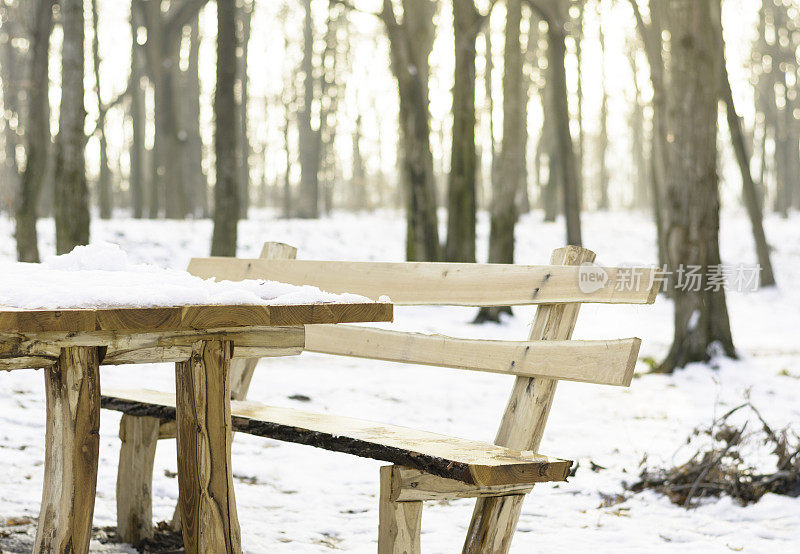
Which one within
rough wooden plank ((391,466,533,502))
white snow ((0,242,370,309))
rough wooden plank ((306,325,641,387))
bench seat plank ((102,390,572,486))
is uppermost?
white snow ((0,242,370,309))

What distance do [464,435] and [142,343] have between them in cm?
312

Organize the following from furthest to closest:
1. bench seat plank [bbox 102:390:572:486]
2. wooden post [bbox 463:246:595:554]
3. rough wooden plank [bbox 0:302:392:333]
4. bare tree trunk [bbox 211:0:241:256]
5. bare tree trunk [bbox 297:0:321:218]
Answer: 1. bare tree trunk [bbox 297:0:321:218]
2. bare tree trunk [bbox 211:0:241:256]
3. wooden post [bbox 463:246:595:554]
4. bench seat plank [bbox 102:390:572:486]
5. rough wooden plank [bbox 0:302:392:333]

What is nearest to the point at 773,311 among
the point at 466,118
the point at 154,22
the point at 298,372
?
the point at 466,118

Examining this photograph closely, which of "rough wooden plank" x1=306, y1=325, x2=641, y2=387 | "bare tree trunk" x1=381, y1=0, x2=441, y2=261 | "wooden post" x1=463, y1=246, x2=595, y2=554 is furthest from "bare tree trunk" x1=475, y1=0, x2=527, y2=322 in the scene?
"wooden post" x1=463, y1=246, x2=595, y2=554

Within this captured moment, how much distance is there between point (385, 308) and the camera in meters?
2.45

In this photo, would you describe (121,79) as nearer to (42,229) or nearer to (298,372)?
(42,229)

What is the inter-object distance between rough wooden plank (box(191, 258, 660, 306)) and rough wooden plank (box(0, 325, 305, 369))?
595mm

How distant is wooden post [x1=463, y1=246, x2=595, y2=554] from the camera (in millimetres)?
2416

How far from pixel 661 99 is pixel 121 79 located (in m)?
25.1

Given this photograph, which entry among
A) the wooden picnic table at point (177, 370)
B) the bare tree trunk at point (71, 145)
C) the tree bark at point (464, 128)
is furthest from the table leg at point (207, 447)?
the tree bark at point (464, 128)

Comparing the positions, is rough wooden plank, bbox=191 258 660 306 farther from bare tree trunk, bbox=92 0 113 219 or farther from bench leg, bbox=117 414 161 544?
bare tree trunk, bbox=92 0 113 219

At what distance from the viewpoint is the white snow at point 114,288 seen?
2.06 m

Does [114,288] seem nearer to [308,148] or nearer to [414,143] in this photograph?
[414,143]

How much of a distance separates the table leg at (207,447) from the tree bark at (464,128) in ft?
27.8
